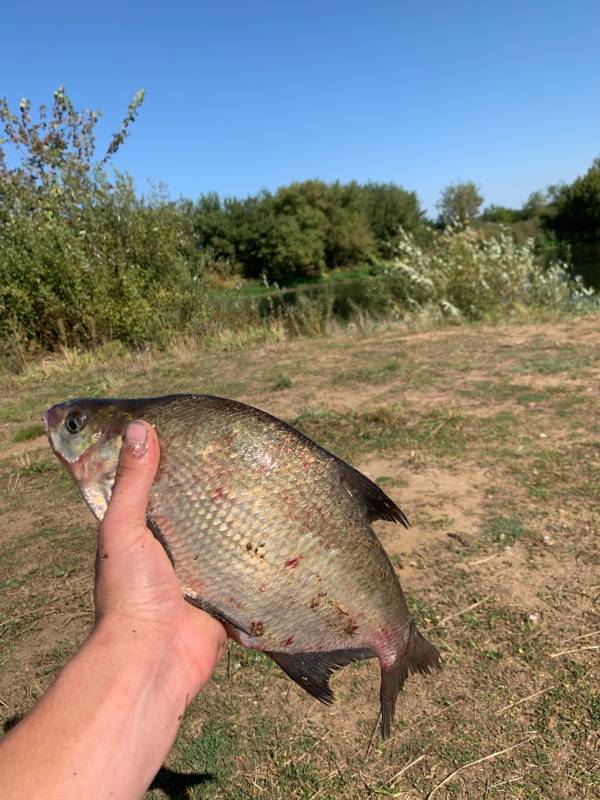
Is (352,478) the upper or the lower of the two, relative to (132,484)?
lower

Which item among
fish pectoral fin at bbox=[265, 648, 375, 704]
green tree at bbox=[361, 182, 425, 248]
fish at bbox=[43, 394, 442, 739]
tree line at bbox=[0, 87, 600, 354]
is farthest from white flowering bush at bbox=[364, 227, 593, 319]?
green tree at bbox=[361, 182, 425, 248]

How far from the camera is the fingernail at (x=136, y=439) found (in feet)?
5.84

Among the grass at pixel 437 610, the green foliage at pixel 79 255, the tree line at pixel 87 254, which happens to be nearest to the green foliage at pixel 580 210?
the tree line at pixel 87 254

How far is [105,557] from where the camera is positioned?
1725 millimetres

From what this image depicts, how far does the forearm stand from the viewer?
127 cm

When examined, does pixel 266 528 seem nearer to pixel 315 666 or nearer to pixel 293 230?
pixel 315 666

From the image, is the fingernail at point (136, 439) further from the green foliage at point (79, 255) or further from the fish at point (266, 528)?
the green foliage at point (79, 255)

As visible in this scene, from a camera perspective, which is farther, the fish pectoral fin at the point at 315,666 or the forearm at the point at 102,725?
the fish pectoral fin at the point at 315,666

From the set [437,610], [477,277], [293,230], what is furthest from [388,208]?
[437,610]

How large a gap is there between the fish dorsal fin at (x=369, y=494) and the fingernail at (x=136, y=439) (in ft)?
1.99

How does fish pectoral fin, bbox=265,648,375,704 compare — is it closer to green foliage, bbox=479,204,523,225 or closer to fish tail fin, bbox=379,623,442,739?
fish tail fin, bbox=379,623,442,739

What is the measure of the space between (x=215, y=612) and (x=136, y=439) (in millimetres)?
561

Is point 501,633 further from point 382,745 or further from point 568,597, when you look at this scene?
point 382,745

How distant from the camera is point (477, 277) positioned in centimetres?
1576
